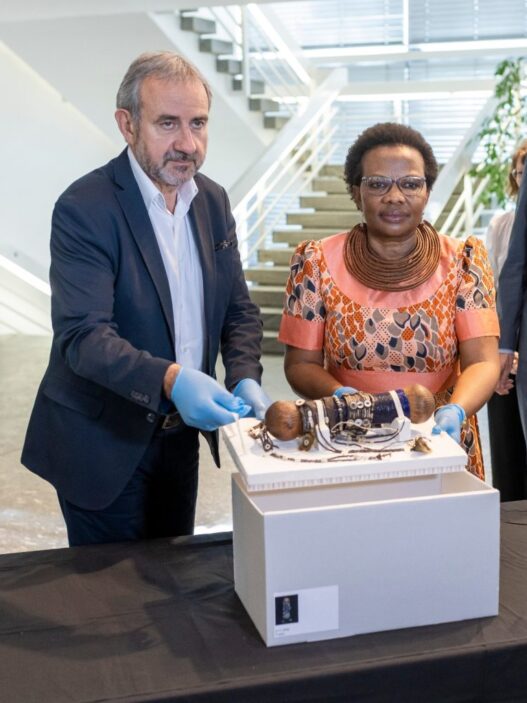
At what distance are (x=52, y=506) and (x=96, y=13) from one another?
4.03m

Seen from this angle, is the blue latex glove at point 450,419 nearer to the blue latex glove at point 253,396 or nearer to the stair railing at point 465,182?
the blue latex glove at point 253,396

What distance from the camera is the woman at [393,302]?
1991 millimetres

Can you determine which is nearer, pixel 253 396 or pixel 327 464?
pixel 327 464

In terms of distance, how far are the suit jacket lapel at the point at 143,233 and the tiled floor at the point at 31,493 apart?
204cm

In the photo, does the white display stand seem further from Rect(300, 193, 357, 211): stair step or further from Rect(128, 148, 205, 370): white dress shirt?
A: Rect(300, 193, 357, 211): stair step

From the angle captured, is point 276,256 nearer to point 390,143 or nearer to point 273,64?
point 273,64

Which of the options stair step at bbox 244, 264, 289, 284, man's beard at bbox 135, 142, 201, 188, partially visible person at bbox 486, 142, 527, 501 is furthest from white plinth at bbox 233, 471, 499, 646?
stair step at bbox 244, 264, 289, 284

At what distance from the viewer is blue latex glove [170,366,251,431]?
1539 millimetres

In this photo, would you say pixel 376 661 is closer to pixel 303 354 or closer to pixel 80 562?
pixel 80 562

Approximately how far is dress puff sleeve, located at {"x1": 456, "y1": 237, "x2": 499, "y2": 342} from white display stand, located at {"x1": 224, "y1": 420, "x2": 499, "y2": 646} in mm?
633

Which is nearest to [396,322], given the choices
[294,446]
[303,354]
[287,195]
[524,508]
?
[303,354]

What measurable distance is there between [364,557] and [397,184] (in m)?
0.86

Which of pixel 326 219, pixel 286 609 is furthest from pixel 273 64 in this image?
pixel 286 609

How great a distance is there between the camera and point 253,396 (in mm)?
1729
